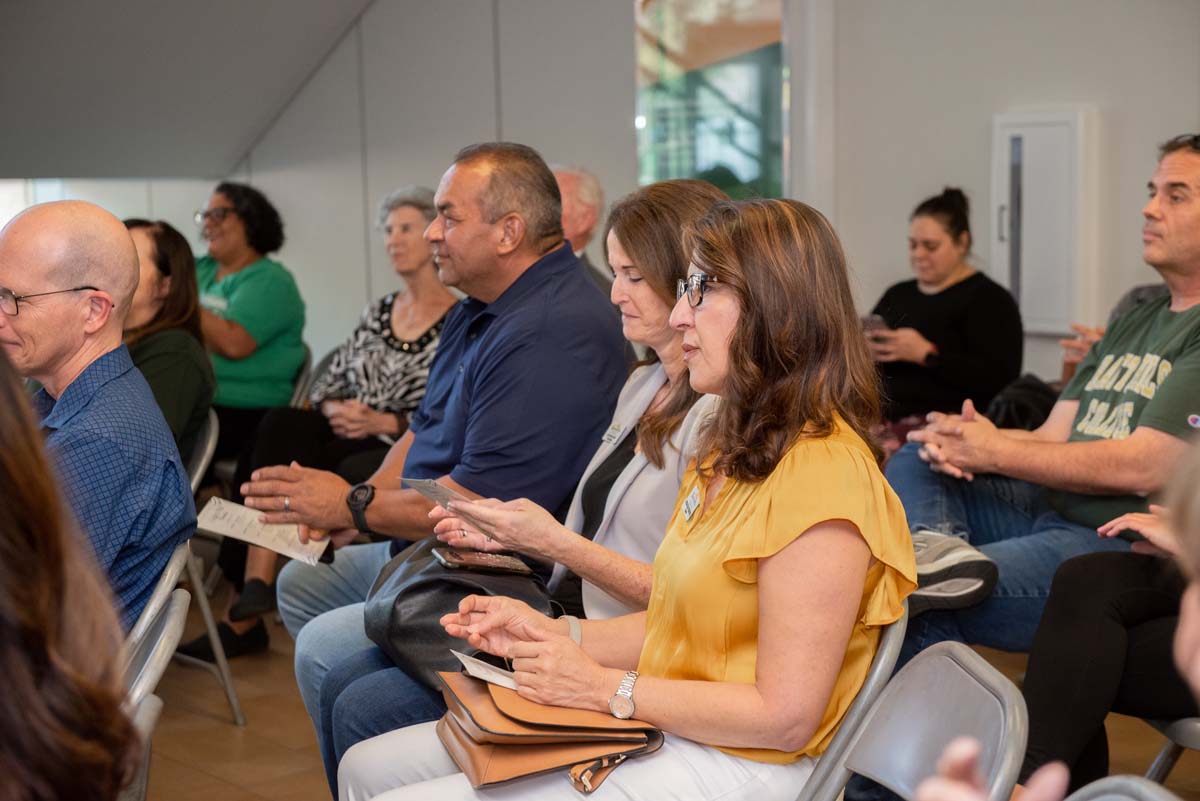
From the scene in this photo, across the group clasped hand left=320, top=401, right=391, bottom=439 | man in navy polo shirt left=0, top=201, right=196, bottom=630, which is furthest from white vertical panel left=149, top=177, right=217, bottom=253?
man in navy polo shirt left=0, top=201, right=196, bottom=630

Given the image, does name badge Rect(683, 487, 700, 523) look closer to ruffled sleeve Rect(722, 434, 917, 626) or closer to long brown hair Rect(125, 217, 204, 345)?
ruffled sleeve Rect(722, 434, 917, 626)

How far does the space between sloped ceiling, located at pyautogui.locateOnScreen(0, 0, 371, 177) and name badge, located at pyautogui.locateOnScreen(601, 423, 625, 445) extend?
171 inches

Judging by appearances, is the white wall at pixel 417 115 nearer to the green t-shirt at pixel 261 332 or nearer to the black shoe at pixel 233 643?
the green t-shirt at pixel 261 332

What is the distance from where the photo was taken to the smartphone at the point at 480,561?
7.67ft

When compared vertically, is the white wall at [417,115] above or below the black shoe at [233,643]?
above

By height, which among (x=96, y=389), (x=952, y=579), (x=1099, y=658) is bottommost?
(x=1099, y=658)

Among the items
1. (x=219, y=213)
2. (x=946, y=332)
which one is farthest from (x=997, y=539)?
(x=219, y=213)

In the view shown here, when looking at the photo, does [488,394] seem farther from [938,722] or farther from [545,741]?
[938,722]

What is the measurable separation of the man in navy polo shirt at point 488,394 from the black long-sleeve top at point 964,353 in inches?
81.6

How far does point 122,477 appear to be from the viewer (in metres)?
2.14

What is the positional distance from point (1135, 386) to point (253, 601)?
2932 millimetres

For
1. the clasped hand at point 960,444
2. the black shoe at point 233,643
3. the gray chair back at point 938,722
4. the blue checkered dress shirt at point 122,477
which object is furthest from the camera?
the black shoe at point 233,643

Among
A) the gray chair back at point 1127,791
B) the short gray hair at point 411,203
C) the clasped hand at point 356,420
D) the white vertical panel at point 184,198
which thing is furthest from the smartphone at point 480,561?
the white vertical panel at point 184,198

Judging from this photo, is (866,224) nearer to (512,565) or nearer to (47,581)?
(512,565)
